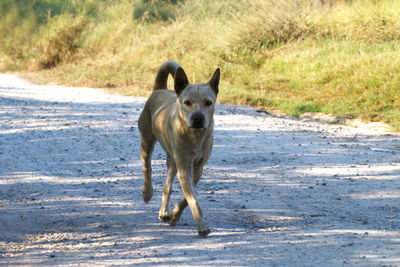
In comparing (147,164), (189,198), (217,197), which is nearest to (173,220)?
(189,198)

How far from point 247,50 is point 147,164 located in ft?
39.6

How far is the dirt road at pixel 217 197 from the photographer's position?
16.9 feet

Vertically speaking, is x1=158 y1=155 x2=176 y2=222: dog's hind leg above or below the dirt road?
above

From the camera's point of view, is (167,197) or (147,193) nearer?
(167,197)

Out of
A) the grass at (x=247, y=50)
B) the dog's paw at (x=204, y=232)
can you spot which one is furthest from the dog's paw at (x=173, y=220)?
the grass at (x=247, y=50)

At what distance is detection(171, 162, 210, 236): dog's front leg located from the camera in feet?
17.9

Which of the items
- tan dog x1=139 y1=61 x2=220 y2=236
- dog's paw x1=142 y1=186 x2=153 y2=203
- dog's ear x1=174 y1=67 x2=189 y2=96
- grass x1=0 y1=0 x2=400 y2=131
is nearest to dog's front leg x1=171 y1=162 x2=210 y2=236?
tan dog x1=139 y1=61 x2=220 y2=236

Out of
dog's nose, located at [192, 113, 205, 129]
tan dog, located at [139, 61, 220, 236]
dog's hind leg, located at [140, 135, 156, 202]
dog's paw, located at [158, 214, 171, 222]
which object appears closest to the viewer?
dog's nose, located at [192, 113, 205, 129]

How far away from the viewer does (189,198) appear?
5535mm

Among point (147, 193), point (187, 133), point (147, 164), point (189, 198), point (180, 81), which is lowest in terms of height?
point (147, 193)

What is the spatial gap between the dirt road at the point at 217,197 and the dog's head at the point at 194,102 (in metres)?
0.91

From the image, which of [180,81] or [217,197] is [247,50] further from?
[180,81]

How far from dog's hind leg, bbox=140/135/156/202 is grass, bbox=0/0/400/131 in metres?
6.03

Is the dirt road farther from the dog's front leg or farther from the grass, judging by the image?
the grass
